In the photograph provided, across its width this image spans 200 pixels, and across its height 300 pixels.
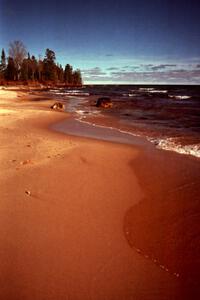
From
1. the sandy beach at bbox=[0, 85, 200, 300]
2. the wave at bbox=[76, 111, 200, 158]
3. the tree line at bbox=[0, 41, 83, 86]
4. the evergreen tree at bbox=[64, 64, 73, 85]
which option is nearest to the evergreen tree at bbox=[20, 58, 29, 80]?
the tree line at bbox=[0, 41, 83, 86]

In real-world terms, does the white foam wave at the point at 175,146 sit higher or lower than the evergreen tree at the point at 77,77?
lower

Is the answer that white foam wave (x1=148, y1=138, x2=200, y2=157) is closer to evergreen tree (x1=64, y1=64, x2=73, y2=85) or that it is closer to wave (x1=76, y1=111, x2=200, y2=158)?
wave (x1=76, y1=111, x2=200, y2=158)

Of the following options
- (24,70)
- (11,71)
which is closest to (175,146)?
(11,71)

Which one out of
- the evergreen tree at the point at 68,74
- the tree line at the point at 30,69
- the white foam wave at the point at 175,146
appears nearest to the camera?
the white foam wave at the point at 175,146

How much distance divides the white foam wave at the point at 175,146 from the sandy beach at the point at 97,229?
1494mm

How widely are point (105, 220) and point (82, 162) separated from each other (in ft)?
11.4

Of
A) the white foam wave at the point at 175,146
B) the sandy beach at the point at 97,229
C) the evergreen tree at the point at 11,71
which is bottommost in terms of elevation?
the sandy beach at the point at 97,229

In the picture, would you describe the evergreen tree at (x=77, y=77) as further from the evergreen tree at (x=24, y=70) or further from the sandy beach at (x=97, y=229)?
the sandy beach at (x=97, y=229)

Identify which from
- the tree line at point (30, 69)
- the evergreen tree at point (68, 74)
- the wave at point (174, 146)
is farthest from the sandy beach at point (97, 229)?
the evergreen tree at point (68, 74)

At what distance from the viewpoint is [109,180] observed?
7199mm

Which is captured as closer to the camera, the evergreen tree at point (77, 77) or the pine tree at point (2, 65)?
the pine tree at point (2, 65)

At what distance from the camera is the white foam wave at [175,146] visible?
33.2 feet

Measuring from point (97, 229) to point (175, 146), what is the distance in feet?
22.7

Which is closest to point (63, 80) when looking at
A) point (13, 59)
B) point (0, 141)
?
point (13, 59)
